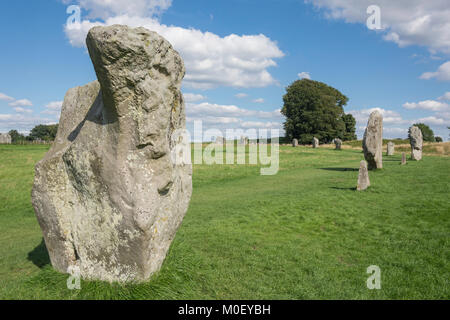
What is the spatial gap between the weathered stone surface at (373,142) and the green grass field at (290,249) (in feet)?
16.9

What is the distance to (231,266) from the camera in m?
7.04

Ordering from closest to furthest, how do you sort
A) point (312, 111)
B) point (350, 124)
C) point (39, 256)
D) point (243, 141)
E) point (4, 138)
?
point (39, 256) < point (4, 138) < point (243, 141) < point (312, 111) < point (350, 124)

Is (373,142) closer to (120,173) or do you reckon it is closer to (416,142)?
(416,142)

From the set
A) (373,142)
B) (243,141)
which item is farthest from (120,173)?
(243,141)

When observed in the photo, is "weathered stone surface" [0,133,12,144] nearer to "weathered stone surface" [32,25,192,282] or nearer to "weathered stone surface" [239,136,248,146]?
"weathered stone surface" [239,136,248,146]

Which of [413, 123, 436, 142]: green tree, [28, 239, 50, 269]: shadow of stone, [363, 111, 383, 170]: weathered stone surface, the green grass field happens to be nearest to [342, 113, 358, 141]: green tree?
[413, 123, 436, 142]: green tree

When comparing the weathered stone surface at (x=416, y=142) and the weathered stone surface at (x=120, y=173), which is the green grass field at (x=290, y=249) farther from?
the weathered stone surface at (x=416, y=142)

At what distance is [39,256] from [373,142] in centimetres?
1984

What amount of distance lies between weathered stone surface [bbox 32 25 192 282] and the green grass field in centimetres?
60

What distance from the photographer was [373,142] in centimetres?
2119

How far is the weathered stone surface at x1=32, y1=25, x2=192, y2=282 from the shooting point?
4.86 metres

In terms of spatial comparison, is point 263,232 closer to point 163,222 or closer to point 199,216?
point 199,216

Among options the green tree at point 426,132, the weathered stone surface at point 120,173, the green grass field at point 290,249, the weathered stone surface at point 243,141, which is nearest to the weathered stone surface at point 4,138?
the weathered stone surface at point 243,141
